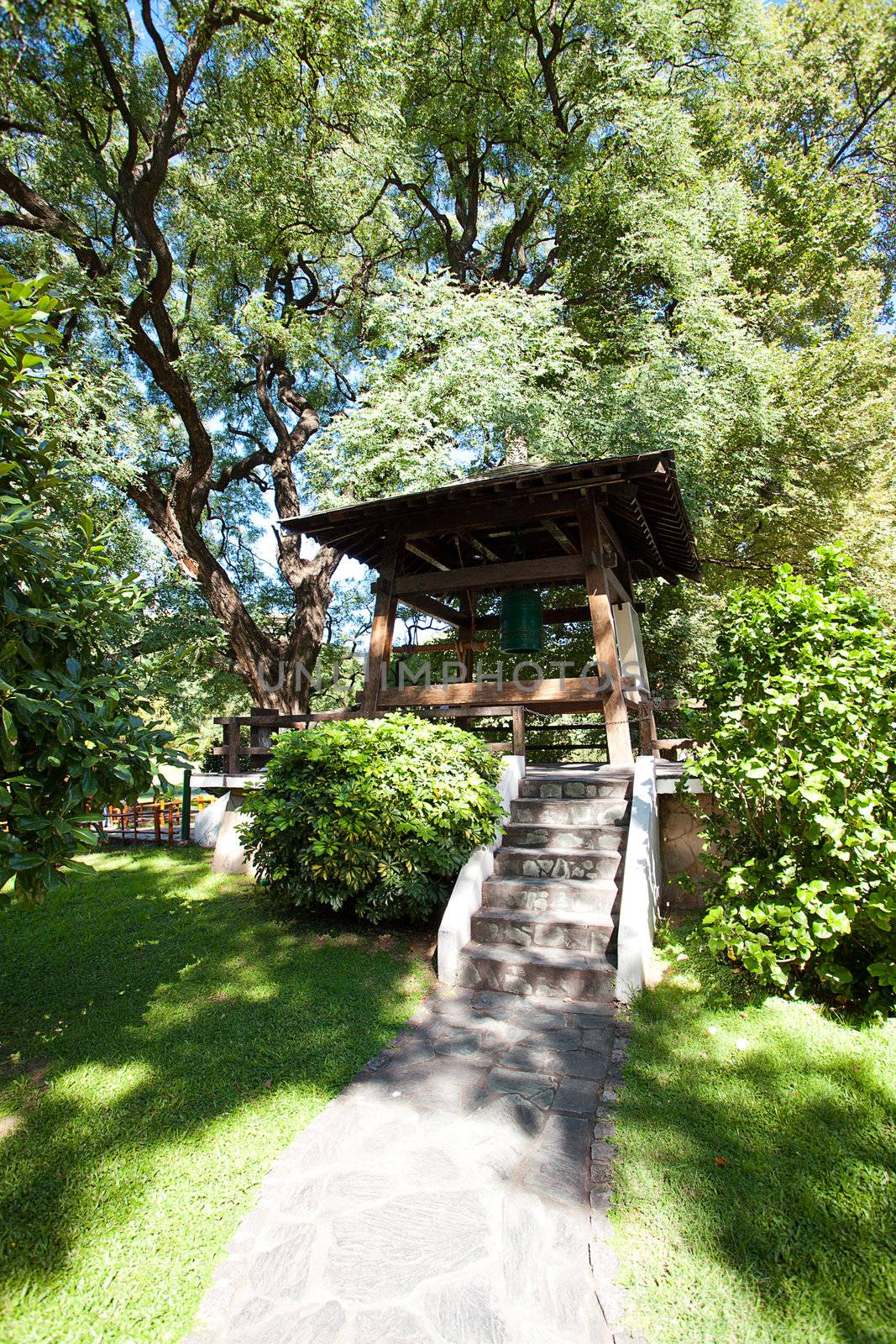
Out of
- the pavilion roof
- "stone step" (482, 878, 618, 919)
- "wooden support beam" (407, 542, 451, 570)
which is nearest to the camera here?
"stone step" (482, 878, 618, 919)

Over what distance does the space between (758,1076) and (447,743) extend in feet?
10.7

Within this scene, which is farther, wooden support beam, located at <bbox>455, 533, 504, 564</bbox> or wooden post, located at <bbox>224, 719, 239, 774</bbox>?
wooden support beam, located at <bbox>455, 533, 504, 564</bbox>

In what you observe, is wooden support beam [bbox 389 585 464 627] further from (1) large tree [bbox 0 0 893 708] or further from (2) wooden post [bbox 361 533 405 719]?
(1) large tree [bbox 0 0 893 708]

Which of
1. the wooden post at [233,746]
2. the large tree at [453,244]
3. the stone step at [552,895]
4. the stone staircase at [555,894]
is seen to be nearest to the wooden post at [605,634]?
Result: the stone staircase at [555,894]

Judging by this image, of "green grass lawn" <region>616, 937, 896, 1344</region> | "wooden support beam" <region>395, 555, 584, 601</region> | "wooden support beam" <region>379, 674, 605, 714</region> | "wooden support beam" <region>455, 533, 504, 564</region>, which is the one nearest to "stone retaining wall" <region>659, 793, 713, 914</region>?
"wooden support beam" <region>379, 674, 605, 714</region>

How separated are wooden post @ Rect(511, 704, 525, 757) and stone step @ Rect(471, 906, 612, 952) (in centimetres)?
195

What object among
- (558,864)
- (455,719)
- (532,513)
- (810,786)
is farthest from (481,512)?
(810,786)

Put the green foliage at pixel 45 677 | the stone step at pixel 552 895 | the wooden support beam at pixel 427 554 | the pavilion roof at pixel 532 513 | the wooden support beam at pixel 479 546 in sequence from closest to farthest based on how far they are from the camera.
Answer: the green foliage at pixel 45 677 < the stone step at pixel 552 895 < the pavilion roof at pixel 532 513 < the wooden support beam at pixel 427 554 < the wooden support beam at pixel 479 546

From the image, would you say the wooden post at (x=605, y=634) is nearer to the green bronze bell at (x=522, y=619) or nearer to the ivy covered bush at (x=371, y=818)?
the green bronze bell at (x=522, y=619)

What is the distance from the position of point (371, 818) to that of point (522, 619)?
3.29 meters

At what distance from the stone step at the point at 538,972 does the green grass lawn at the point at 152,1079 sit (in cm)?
42

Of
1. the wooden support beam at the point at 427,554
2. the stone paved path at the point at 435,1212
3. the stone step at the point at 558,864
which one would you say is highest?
the wooden support beam at the point at 427,554

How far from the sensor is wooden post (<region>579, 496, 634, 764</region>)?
6.32m

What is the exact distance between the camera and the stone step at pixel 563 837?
5.38 metres
